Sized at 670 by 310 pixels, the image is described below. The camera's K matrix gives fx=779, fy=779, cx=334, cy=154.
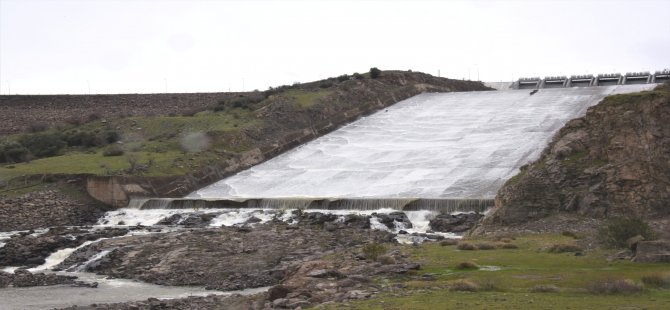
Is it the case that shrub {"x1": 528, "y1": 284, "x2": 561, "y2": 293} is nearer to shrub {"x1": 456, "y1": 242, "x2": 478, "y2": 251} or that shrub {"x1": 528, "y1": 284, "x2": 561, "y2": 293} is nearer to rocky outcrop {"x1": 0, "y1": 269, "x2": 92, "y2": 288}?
shrub {"x1": 456, "y1": 242, "x2": 478, "y2": 251}

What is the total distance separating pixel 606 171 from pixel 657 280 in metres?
15.1

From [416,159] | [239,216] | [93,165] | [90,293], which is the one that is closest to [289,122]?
[416,159]

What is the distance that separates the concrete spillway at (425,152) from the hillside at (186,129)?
1.57 metres

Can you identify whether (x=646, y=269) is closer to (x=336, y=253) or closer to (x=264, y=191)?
(x=336, y=253)

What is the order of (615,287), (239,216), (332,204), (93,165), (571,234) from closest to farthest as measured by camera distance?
(615,287) → (571,234) → (332,204) → (239,216) → (93,165)

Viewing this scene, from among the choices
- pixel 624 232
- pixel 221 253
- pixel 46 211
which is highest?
pixel 624 232

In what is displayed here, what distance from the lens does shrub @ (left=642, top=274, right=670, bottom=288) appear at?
15133 mm

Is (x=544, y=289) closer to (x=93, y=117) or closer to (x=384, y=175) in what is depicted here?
(x=384, y=175)

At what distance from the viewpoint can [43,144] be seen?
184 ft

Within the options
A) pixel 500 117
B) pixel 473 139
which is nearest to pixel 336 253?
pixel 473 139

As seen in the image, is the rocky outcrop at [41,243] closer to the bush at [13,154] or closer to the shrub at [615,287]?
the bush at [13,154]

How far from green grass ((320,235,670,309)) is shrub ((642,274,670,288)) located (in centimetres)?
25

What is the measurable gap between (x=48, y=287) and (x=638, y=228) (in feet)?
61.6

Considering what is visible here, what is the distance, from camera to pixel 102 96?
70188 mm
